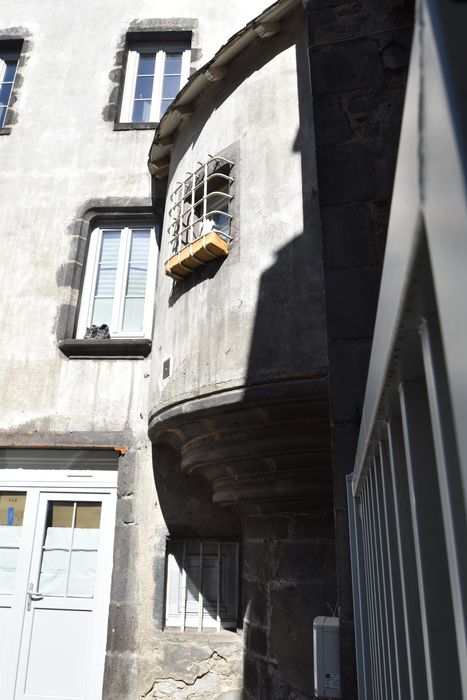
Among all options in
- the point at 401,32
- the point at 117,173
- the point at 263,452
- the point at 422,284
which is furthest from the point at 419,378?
the point at 117,173

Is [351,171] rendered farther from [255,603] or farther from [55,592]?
[55,592]

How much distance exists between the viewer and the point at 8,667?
16.9ft

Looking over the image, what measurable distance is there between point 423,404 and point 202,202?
4410 mm

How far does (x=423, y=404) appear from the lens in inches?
32.4

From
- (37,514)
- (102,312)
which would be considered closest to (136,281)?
(102,312)

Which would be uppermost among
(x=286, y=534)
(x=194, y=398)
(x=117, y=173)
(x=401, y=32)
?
(x=117, y=173)

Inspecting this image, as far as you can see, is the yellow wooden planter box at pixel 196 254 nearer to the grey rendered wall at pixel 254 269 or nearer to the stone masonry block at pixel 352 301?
the grey rendered wall at pixel 254 269

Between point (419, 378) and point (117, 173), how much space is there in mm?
6489

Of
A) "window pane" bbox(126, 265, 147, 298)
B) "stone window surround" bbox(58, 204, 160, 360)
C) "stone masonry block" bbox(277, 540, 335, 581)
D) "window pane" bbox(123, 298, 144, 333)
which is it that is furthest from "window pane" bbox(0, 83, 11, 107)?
"stone masonry block" bbox(277, 540, 335, 581)

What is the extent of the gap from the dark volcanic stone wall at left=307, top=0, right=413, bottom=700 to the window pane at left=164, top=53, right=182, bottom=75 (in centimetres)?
531

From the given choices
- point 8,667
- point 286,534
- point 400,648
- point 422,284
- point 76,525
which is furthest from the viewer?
point 76,525

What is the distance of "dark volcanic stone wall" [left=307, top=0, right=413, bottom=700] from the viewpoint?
2068mm

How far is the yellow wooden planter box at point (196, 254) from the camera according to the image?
434 cm

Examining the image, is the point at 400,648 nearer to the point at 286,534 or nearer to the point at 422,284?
the point at 422,284
